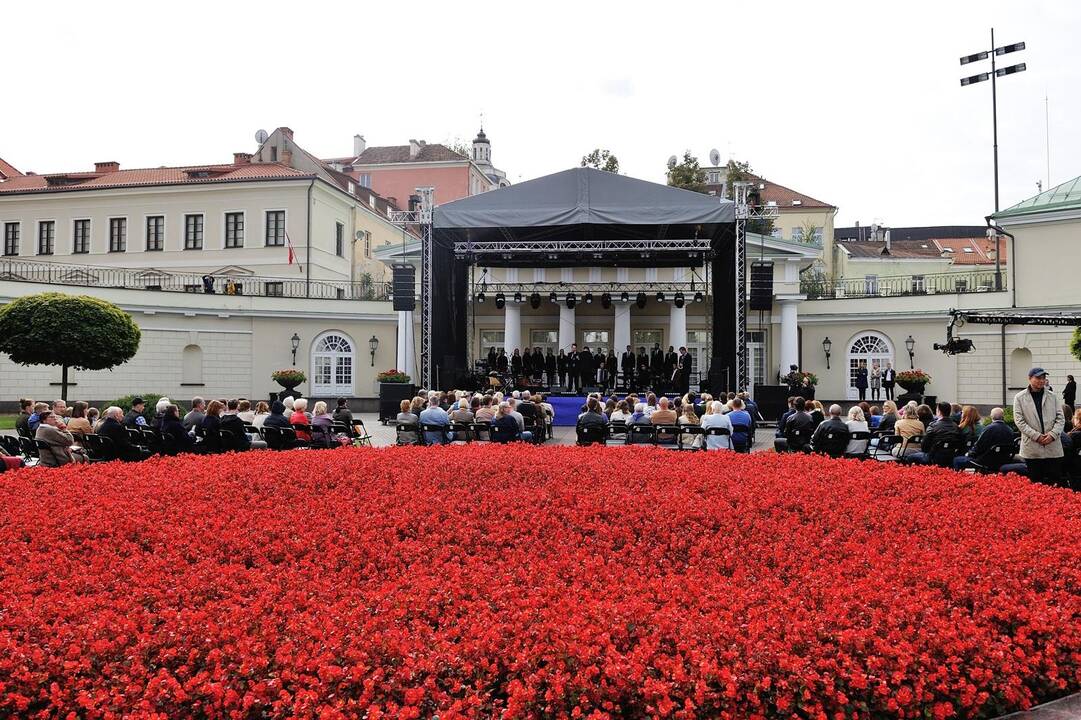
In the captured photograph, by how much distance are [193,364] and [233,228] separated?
11834 millimetres

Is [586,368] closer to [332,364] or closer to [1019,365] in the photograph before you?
[332,364]

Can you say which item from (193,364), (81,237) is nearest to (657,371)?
(193,364)

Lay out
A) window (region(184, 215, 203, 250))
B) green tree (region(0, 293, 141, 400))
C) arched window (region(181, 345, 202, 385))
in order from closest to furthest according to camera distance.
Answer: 1. green tree (region(0, 293, 141, 400))
2. arched window (region(181, 345, 202, 385))
3. window (region(184, 215, 203, 250))

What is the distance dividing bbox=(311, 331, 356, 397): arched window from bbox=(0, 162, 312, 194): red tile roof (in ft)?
36.3

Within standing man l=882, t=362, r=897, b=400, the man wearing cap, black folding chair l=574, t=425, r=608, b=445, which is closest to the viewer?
the man wearing cap

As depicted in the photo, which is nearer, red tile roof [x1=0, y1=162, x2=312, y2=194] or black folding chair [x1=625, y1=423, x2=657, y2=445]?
black folding chair [x1=625, y1=423, x2=657, y2=445]

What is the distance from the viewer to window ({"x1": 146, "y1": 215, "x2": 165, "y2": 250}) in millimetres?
44688

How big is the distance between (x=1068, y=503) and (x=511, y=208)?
1692 centimetres

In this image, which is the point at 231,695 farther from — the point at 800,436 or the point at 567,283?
the point at 567,283

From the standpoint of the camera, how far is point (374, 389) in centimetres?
3656

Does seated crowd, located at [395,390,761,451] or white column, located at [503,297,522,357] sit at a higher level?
white column, located at [503,297,522,357]

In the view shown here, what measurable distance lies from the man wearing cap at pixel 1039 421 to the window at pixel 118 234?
44.3 m

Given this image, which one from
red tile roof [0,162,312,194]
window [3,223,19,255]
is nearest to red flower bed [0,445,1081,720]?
red tile roof [0,162,312,194]

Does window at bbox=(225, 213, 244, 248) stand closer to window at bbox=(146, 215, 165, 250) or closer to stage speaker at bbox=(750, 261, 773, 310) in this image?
window at bbox=(146, 215, 165, 250)
